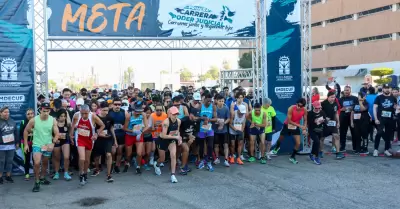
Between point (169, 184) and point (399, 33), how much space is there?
47112 mm

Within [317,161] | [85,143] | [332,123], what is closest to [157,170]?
[85,143]

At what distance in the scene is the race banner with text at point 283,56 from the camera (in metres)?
11.9

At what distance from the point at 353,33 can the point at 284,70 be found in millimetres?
46914

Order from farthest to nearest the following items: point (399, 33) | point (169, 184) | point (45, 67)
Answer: point (399, 33)
point (45, 67)
point (169, 184)

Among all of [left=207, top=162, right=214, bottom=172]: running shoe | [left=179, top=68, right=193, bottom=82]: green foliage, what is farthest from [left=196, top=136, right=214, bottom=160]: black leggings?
[left=179, top=68, right=193, bottom=82]: green foliage

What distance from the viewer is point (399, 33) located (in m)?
47.7

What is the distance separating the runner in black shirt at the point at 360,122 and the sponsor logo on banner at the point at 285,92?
184 centimetres

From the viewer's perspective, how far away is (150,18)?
12375 millimetres

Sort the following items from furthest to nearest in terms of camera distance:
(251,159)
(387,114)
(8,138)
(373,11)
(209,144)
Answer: (373,11) → (387,114) → (251,159) → (209,144) → (8,138)

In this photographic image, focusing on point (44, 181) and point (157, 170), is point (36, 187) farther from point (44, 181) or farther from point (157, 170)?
point (157, 170)

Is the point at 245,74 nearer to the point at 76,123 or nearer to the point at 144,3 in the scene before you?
the point at 144,3

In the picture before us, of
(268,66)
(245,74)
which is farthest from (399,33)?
(268,66)

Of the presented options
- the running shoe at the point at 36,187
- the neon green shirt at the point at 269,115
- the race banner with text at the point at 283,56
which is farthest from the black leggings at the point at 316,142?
the running shoe at the point at 36,187

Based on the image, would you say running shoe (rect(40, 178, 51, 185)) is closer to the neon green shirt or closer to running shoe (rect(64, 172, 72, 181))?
running shoe (rect(64, 172, 72, 181))
